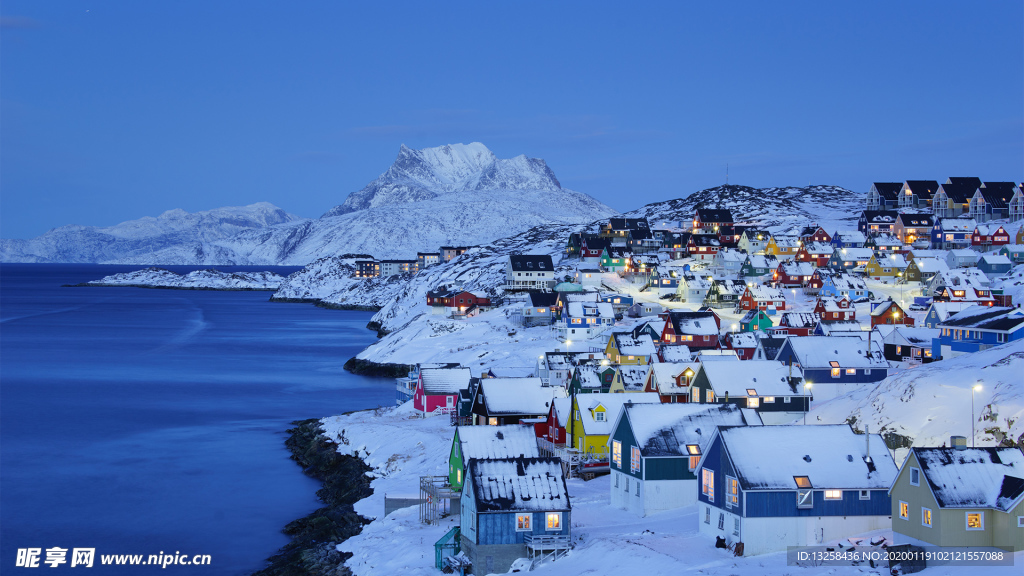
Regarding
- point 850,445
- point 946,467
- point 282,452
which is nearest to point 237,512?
point 282,452

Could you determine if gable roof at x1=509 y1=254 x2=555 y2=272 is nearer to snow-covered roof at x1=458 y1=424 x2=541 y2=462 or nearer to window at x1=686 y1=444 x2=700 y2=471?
snow-covered roof at x1=458 y1=424 x2=541 y2=462

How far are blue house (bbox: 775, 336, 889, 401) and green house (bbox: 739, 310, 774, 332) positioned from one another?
1124 inches

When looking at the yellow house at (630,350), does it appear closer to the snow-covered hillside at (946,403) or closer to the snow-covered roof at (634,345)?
the snow-covered roof at (634,345)

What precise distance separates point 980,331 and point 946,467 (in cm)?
3771

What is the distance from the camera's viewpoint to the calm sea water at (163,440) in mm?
42844

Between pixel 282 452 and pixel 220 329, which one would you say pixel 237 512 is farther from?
pixel 220 329

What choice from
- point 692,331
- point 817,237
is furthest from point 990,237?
point 692,331

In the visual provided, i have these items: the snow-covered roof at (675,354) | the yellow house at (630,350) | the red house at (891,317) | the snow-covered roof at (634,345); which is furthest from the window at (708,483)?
the red house at (891,317)

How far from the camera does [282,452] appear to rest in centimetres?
6009

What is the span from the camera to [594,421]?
43.6 meters

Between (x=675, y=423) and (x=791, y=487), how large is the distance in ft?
25.3

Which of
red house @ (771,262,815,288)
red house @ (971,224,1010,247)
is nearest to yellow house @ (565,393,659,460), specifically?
red house @ (771,262,815,288)

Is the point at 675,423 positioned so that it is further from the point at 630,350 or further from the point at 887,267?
the point at 887,267

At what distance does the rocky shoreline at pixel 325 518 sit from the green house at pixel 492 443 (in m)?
5.72
